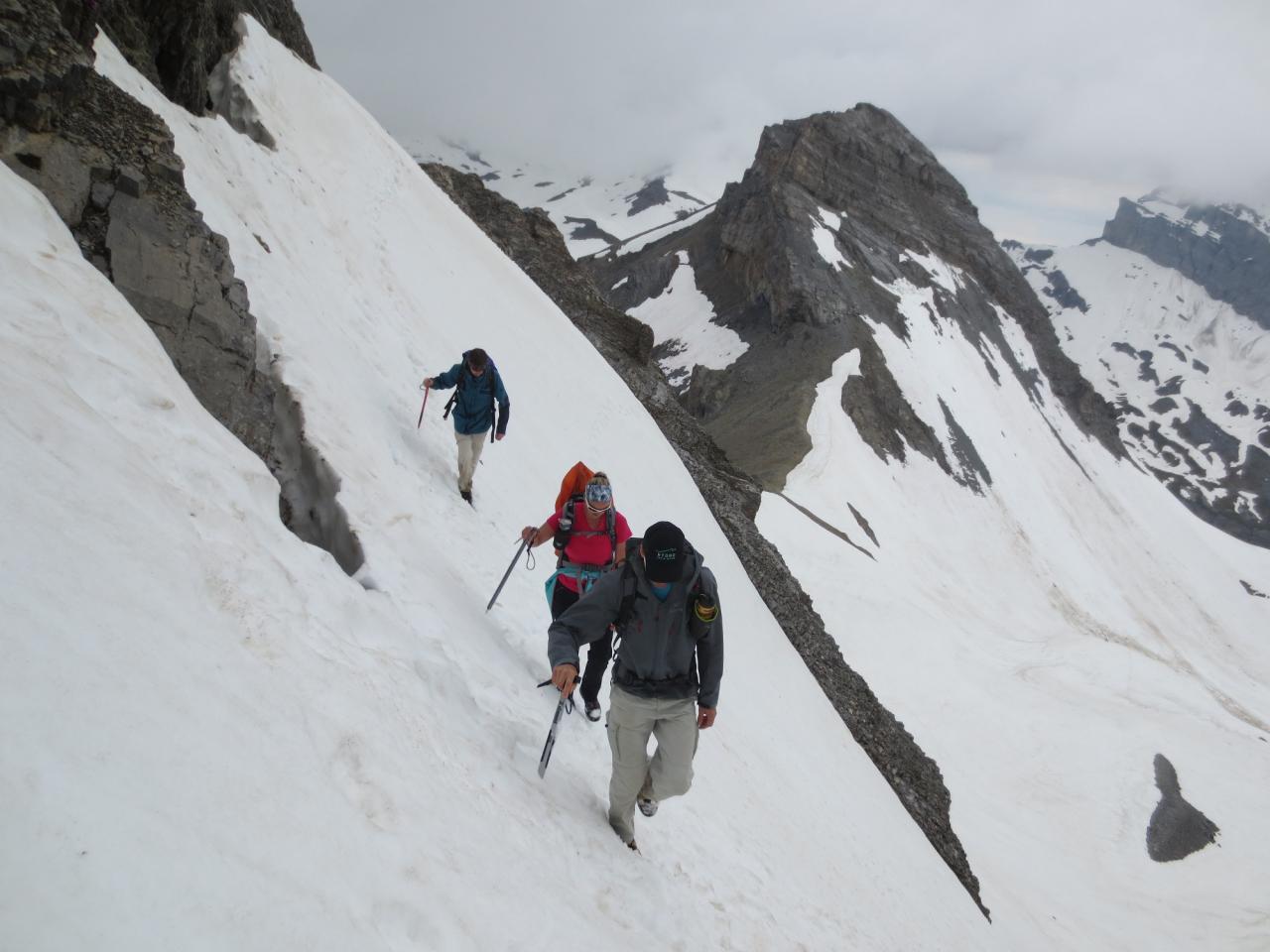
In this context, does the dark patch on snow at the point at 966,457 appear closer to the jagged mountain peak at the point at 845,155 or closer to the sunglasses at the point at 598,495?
the jagged mountain peak at the point at 845,155

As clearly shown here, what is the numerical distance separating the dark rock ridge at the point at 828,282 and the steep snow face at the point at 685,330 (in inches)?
39.6

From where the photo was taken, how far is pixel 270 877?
109 inches

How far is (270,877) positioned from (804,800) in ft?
27.9

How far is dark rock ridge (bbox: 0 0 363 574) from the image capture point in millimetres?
6008

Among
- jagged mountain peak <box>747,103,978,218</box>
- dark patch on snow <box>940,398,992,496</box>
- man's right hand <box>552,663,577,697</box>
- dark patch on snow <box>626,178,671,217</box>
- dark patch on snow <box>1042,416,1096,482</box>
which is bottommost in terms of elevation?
man's right hand <box>552,663,577,697</box>

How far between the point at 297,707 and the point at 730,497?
55.7 ft

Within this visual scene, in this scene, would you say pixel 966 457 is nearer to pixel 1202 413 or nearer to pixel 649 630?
pixel 649 630

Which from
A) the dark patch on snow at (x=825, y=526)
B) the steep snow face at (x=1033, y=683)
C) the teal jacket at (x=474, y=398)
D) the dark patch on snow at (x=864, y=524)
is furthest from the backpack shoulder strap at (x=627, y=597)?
the dark patch on snow at (x=864, y=524)

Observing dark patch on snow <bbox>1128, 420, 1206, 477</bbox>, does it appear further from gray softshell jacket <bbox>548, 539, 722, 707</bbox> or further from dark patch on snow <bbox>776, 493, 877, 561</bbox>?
gray softshell jacket <bbox>548, 539, 722, 707</bbox>

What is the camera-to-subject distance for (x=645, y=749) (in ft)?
16.7

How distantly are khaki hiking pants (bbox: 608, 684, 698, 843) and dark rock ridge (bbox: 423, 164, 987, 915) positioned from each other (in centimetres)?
762

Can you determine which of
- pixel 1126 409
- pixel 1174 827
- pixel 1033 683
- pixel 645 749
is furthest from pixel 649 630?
pixel 1126 409

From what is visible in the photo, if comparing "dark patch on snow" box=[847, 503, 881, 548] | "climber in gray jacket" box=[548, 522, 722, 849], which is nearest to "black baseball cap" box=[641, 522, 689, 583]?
"climber in gray jacket" box=[548, 522, 722, 849]

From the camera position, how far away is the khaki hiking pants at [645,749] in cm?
493
